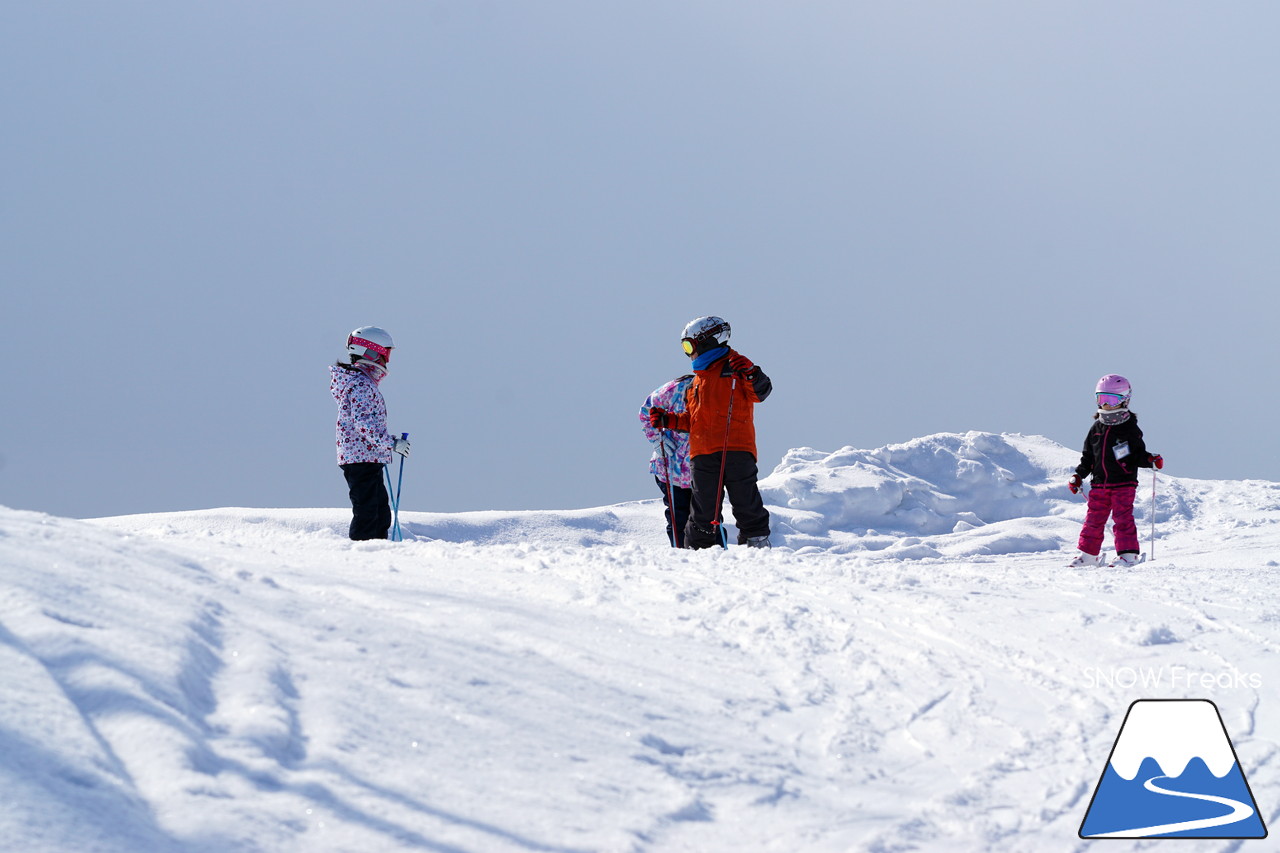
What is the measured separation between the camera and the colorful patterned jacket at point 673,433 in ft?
28.0

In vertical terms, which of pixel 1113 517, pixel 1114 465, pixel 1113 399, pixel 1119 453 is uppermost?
pixel 1113 399

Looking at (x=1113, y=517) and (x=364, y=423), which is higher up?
(x=364, y=423)

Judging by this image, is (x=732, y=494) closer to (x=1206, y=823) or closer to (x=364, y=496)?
→ (x=364, y=496)

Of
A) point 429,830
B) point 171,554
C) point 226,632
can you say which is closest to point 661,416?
point 171,554

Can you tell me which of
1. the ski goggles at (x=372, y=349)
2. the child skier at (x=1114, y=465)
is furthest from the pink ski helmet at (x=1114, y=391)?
the ski goggles at (x=372, y=349)

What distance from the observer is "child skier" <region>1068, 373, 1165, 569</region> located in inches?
353

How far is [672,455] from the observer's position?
28.4ft

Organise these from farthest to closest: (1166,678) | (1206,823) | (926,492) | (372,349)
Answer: (926,492), (372,349), (1166,678), (1206,823)

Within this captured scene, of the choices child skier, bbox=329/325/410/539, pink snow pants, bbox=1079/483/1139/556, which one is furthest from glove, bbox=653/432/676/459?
pink snow pants, bbox=1079/483/1139/556

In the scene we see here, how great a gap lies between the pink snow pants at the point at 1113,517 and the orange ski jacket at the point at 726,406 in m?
3.79

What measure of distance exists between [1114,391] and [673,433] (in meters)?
4.09

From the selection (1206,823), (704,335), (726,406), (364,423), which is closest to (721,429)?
(726,406)

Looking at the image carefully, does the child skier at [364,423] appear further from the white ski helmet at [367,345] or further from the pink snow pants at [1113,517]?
the pink snow pants at [1113,517]

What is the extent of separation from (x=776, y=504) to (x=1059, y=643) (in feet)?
33.3
